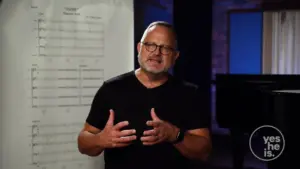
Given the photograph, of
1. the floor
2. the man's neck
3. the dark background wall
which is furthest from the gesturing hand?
the floor

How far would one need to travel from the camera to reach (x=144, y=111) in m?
1.48

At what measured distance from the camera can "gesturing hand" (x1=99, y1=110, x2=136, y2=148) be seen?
1.39 m

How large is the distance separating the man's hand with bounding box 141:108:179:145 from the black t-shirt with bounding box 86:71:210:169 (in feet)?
0.34

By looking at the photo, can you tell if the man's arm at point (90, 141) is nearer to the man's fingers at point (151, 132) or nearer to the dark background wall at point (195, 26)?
the man's fingers at point (151, 132)

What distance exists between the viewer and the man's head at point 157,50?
1452 mm

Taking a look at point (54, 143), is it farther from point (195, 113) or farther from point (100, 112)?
point (195, 113)

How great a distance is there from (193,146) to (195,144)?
0.5 inches

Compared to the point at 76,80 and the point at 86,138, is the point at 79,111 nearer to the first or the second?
the point at 76,80

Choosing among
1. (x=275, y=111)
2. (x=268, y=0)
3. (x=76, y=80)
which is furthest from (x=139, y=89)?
(x=268, y=0)

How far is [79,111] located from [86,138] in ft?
1.14

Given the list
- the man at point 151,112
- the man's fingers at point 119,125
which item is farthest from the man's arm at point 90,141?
the man's fingers at point 119,125

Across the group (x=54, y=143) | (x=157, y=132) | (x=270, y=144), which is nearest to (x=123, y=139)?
(x=157, y=132)

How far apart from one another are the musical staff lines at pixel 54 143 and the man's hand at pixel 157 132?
1.79ft

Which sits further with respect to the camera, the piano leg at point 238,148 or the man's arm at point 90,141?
the piano leg at point 238,148
